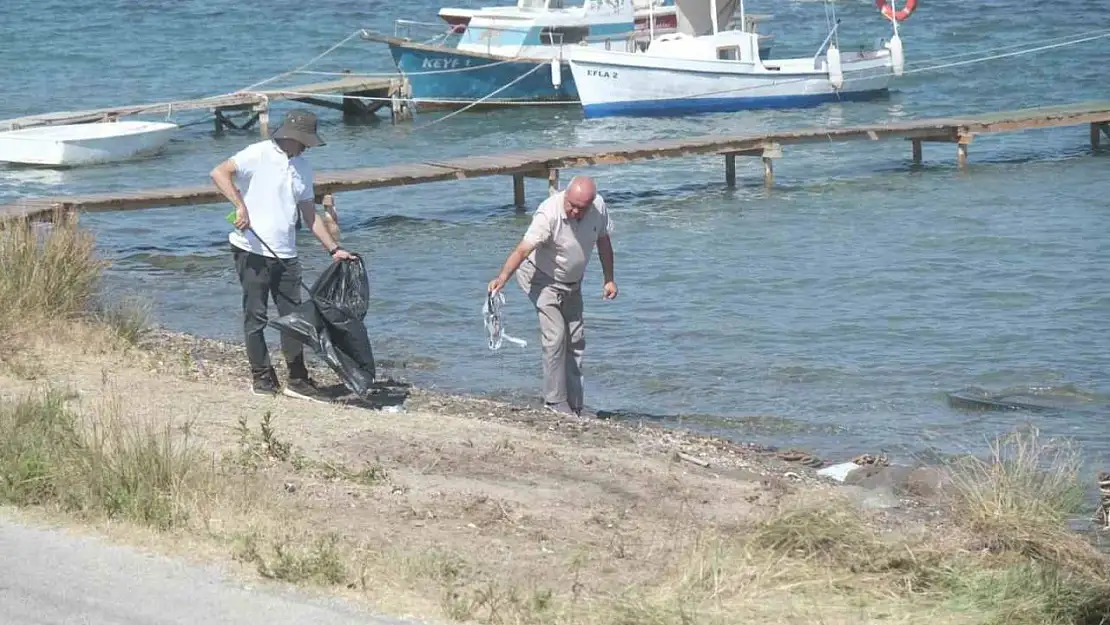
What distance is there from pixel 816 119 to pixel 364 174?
1355 centimetres

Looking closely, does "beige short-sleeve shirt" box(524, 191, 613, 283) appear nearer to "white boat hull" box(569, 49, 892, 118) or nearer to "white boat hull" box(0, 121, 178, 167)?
"white boat hull" box(0, 121, 178, 167)

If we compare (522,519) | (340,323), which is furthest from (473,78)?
(522,519)

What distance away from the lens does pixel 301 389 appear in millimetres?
10094

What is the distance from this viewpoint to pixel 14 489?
22.6 ft

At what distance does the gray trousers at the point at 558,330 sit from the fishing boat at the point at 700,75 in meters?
20.6

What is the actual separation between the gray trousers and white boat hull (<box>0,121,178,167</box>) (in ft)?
52.3

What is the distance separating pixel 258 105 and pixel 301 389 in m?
20.3

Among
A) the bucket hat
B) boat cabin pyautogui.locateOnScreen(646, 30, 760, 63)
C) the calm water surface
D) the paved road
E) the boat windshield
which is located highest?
the boat windshield

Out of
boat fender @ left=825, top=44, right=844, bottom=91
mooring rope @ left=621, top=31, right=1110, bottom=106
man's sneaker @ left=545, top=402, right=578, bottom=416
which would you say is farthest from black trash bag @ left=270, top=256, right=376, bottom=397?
boat fender @ left=825, top=44, right=844, bottom=91

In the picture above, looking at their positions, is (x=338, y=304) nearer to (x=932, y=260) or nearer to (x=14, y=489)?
(x=14, y=489)

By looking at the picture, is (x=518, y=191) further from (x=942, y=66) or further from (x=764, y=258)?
(x=942, y=66)

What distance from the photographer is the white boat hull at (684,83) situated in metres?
30.5

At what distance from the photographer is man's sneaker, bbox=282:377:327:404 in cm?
1000

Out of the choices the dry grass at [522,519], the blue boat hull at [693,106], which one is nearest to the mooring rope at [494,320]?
the dry grass at [522,519]
